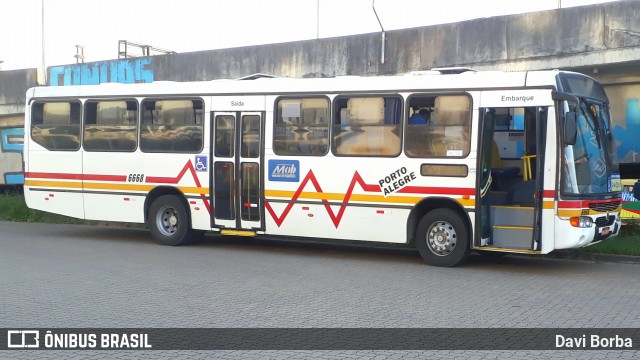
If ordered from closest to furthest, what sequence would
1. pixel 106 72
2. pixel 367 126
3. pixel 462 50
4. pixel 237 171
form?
1. pixel 367 126
2. pixel 237 171
3. pixel 462 50
4. pixel 106 72

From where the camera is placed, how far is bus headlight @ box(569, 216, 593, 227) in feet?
36.0

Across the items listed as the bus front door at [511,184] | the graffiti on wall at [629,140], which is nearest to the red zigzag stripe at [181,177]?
the bus front door at [511,184]

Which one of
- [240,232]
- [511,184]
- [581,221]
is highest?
[511,184]

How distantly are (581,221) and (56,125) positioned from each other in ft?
35.8

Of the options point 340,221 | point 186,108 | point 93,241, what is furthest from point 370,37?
point 93,241

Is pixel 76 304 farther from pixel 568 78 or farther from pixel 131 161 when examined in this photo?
pixel 568 78

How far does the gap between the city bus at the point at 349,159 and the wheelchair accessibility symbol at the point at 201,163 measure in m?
0.03

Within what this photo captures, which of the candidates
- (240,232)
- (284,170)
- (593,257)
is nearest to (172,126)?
(240,232)

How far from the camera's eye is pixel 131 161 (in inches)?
585

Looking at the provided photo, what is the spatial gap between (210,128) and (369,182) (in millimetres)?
3499

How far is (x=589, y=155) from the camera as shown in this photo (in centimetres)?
1152

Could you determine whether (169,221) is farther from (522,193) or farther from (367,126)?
(522,193)

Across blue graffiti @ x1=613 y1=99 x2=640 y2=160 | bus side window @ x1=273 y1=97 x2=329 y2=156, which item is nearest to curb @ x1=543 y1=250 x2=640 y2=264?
blue graffiti @ x1=613 y1=99 x2=640 y2=160

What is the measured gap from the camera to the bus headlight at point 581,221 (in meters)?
11.0
